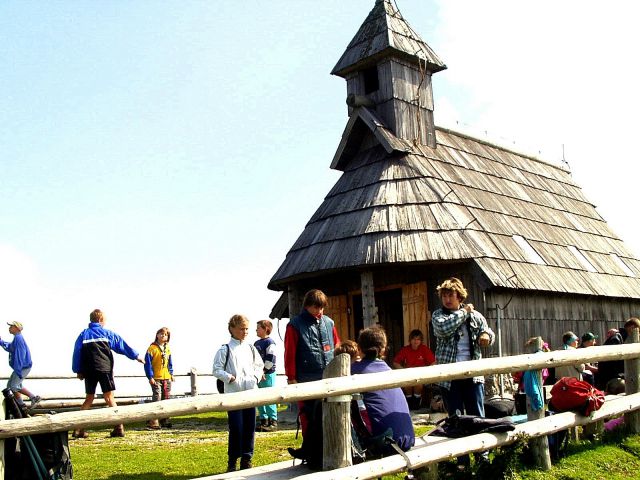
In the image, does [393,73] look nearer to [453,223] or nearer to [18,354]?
[453,223]

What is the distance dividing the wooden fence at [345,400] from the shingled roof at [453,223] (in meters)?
6.56

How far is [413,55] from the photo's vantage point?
19062mm

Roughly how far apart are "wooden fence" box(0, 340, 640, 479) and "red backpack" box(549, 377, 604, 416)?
4.7 inches

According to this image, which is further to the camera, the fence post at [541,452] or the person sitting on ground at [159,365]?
the person sitting on ground at [159,365]

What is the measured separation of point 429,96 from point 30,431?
16588 millimetres

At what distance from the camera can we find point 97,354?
10.8 metres

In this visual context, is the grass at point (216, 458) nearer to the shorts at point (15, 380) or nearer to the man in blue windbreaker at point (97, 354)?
the man in blue windbreaker at point (97, 354)

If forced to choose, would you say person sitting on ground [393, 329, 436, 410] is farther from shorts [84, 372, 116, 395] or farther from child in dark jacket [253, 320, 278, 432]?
shorts [84, 372, 116, 395]

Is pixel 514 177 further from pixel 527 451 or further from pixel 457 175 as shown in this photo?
Answer: pixel 527 451

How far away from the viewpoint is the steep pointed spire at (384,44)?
18875 mm

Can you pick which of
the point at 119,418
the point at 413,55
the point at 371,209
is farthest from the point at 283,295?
the point at 119,418

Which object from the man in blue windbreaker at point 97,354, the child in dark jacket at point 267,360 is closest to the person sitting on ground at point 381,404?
the child in dark jacket at point 267,360

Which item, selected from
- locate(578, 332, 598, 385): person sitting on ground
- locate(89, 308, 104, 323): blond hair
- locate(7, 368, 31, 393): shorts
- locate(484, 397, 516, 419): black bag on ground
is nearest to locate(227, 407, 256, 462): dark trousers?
locate(484, 397, 516, 419): black bag on ground

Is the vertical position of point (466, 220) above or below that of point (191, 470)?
above
